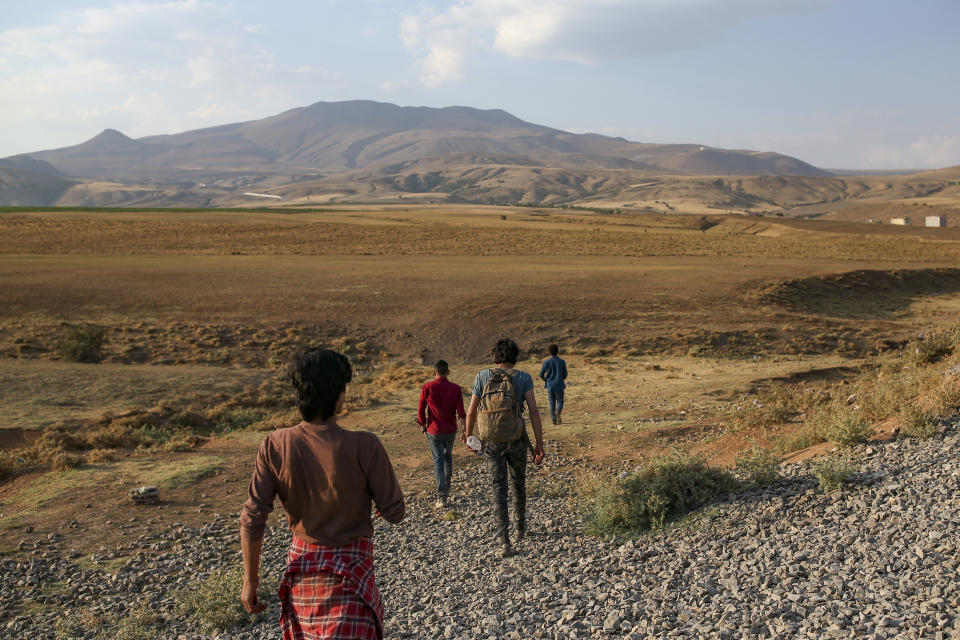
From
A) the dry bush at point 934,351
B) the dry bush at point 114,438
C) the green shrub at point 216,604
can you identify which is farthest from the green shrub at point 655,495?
the dry bush at point 114,438

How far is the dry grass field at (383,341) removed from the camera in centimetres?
1142

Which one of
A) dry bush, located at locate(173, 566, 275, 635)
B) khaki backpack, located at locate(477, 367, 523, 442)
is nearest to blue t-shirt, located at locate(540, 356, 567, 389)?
khaki backpack, located at locate(477, 367, 523, 442)

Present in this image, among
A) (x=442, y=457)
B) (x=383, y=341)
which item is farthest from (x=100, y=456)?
(x=383, y=341)

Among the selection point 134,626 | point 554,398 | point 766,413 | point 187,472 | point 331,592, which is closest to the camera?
point 331,592

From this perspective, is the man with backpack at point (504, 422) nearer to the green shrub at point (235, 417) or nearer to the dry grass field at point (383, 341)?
the dry grass field at point (383, 341)

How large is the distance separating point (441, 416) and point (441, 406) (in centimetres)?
12

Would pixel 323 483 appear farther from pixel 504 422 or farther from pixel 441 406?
pixel 441 406

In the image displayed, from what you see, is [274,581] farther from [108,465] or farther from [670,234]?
[670,234]

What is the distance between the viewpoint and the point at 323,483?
11.3ft

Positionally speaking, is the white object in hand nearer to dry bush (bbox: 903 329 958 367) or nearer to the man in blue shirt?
the man in blue shirt

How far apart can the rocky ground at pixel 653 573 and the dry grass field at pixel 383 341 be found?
162cm

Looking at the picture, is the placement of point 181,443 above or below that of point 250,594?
below

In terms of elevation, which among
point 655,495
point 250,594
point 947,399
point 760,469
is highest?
point 250,594

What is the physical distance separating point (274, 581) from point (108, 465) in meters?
6.48
